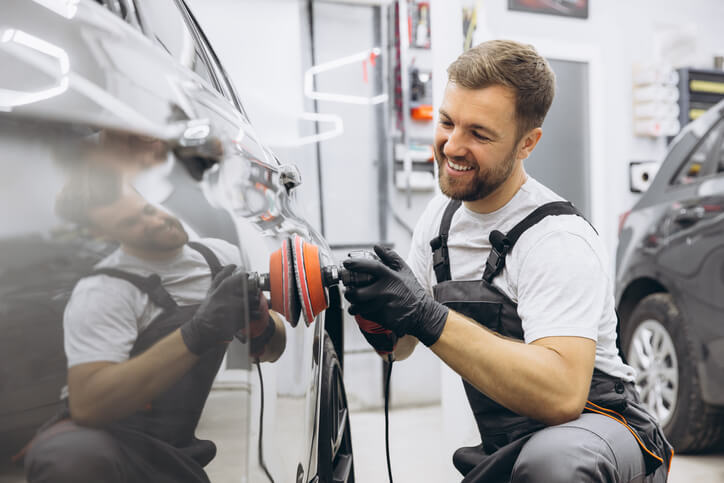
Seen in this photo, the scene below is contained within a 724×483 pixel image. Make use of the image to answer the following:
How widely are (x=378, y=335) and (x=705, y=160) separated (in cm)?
182

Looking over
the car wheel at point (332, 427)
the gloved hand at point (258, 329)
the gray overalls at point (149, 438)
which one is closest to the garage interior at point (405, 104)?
the car wheel at point (332, 427)

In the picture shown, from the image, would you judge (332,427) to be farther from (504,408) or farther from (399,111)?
(399,111)

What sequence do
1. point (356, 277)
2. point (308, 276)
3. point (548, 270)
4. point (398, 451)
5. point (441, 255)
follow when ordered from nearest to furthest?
point (308, 276) < point (356, 277) < point (548, 270) < point (441, 255) < point (398, 451)

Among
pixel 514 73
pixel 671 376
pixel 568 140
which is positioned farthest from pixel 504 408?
pixel 568 140

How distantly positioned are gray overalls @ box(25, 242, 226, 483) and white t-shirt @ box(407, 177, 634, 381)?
76 centimetres

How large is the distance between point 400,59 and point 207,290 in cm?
343

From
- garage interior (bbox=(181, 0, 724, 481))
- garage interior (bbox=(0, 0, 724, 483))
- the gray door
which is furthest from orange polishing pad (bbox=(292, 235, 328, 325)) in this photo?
the gray door

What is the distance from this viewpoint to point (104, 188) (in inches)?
22.6

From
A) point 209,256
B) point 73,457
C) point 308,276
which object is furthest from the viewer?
point 308,276

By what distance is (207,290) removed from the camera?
665 millimetres

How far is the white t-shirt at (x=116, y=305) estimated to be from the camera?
0.55 metres

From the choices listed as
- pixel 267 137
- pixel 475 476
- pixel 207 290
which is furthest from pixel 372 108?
pixel 207 290

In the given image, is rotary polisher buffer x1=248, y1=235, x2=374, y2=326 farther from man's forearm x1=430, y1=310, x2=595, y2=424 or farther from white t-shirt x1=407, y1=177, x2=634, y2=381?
white t-shirt x1=407, y1=177, x2=634, y2=381

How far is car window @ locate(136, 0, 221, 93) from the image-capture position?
103cm
